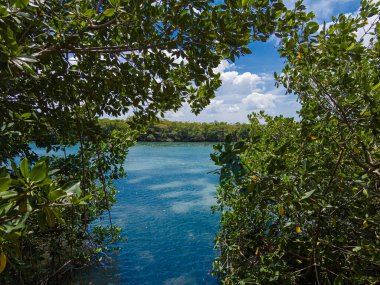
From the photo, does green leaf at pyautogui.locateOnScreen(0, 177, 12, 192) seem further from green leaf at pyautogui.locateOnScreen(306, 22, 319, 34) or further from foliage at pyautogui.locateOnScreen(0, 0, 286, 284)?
green leaf at pyautogui.locateOnScreen(306, 22, 319, 34)

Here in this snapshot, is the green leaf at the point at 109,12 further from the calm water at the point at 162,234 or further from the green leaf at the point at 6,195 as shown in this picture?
the calm water at the point at 162,234

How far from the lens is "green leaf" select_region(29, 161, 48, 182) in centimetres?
121

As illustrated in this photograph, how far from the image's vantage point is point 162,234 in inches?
419

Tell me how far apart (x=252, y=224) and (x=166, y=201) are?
1030 cm

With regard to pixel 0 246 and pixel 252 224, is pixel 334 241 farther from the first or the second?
pixel 0 246

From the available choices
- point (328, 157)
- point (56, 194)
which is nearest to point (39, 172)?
point (56, 194)

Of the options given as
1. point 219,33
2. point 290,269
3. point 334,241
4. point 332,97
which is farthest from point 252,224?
point 219,33

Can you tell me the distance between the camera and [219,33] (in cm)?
260

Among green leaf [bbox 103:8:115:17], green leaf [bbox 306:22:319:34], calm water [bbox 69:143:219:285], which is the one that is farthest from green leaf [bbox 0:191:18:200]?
calm water [bbox 69:143:219:285]

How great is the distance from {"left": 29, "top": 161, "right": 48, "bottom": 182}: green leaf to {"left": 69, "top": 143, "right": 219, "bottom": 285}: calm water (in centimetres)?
672

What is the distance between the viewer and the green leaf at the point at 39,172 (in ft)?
3.96

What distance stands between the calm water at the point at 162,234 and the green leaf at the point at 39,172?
672 cm

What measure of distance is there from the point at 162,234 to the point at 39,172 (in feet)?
33.2

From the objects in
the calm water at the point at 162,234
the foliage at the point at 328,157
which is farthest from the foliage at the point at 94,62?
the calm water at the point at 162,234
